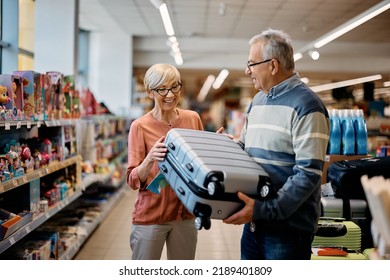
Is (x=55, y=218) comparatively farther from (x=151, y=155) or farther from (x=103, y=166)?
(x=151, y=155)

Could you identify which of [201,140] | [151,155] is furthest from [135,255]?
[201,140]

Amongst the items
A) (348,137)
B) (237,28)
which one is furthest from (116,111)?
(348,137)

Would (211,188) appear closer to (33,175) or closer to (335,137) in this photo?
(33,175)

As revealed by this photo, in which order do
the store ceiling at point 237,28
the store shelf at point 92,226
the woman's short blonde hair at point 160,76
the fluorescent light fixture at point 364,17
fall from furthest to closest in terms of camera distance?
the store ceiling at point 237,28
the fluorescent light fixture at point 364,17
the store shelf at point 92,226
the woman's short blonde hair at point 160,76

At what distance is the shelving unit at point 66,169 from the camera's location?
3.18 meters

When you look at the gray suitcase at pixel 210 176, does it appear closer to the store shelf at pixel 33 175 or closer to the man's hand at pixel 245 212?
the man's hand at pixel 245 212

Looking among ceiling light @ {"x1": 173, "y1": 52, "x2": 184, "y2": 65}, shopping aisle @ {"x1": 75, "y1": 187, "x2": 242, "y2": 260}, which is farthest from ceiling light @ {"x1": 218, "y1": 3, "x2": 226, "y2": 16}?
shopping aisle @ {"x1": 75, "y1": 187, "x2": 242, "y2": 260}

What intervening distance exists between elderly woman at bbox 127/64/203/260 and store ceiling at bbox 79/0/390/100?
5932 millimetres

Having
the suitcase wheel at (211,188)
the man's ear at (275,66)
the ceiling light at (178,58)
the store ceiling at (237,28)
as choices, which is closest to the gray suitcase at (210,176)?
the suitcase wheel at (211,188)

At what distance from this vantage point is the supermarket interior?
3.08 metres

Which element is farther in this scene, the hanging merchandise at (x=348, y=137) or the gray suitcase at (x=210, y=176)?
the hanging merchandise at (x=348, y=137)

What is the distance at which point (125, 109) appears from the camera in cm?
1034

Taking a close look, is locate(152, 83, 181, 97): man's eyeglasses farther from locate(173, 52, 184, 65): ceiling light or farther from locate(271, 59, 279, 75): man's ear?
locate(173, 52, 184, 65): ceiling light

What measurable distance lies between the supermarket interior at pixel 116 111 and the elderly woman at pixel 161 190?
0.13 metres
